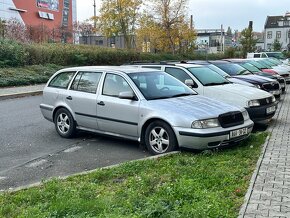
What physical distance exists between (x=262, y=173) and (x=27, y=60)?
19990mm

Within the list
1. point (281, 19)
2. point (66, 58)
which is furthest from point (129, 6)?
point (281, 19)

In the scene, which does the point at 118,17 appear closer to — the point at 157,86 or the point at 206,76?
the point at 206,76

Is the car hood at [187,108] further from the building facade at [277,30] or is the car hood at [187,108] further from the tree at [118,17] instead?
the building facade at [277,30]

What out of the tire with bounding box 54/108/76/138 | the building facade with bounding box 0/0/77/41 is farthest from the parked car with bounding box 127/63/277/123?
the building facade with bounding box 0/0/77/41

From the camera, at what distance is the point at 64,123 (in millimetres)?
8336

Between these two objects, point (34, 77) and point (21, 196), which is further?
point (34, 77)

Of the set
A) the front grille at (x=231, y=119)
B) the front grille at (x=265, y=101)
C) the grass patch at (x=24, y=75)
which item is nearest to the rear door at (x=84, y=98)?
the front grille at (x=231, y=119)

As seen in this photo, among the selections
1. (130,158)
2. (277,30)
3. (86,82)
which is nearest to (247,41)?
(86,82)

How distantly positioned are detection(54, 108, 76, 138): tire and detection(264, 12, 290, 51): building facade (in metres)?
96.2

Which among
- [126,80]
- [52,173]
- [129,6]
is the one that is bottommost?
[52,173]

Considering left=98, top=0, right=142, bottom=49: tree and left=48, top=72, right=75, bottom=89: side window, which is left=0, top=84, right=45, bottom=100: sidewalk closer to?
left=48, top=72, right=75, bottom=89: side window

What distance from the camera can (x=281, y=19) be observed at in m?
100

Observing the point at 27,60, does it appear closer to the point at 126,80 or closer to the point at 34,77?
the point at 34,77

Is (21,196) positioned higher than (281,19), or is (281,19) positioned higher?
(281,19)
